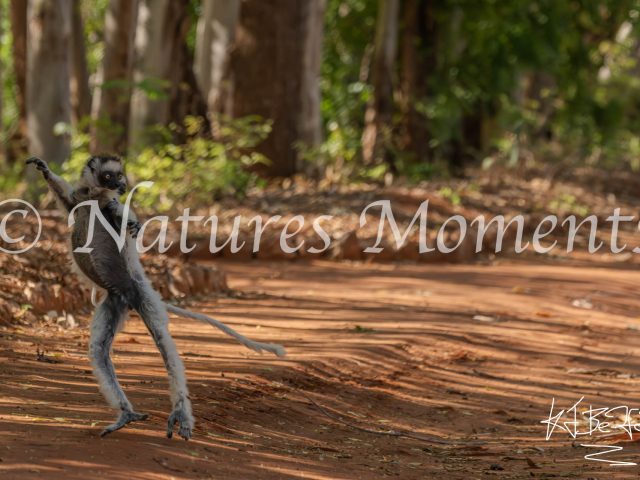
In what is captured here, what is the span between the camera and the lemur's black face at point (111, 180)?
3.36 metres

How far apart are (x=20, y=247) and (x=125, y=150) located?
3639 millimetres

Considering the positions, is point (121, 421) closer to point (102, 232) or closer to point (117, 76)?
point (102, 232)

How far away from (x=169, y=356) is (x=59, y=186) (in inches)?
37.5

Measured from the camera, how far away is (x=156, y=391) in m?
4.38

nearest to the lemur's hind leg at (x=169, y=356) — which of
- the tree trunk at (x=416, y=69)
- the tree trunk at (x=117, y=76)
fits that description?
the tree trunk at (x=117, y=76)

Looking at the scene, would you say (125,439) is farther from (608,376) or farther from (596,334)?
(596,334)

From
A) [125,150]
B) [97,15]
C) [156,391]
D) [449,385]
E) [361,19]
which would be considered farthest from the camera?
[97,15]

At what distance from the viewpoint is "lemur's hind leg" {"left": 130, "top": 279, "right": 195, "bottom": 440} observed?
3281mm

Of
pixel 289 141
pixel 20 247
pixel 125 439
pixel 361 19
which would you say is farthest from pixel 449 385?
pixel 361 19

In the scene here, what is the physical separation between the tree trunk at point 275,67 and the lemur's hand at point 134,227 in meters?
11.2

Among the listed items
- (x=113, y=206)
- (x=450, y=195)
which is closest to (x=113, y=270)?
(x=113, y=206)

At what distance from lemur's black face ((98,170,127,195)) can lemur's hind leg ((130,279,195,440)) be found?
47cm

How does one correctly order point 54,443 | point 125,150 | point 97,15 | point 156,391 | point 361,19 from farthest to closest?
point 97,15 < point 361,19 < point 125,150 < point 156,391 < point 54,443

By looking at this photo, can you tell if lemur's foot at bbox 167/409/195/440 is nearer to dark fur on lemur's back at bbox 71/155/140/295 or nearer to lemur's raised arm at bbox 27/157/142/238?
dark fur on lemur's back at bbox 71/155/140/295
